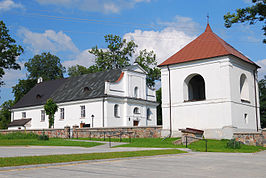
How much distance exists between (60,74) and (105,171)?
69165 millimetres

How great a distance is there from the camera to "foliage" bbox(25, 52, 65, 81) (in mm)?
74938

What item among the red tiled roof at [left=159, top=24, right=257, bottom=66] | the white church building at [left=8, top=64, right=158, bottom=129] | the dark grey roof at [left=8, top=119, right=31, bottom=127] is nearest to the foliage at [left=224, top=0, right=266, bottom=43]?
the red tiled roof at [left=159, top=24, right=257, bottom=66]

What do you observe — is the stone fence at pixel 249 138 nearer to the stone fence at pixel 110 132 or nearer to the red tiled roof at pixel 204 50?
the red tiled roof at pixel 204 50

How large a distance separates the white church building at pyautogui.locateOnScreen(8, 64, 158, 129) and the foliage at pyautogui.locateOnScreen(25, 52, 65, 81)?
2118cm

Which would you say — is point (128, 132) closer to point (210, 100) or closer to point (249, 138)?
point (210, 100)

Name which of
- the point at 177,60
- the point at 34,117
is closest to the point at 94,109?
the point at 34,117

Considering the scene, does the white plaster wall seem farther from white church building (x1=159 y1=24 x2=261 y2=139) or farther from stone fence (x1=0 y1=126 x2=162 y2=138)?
stone fence (x1=0 y1=126 x2=162 y2=138)

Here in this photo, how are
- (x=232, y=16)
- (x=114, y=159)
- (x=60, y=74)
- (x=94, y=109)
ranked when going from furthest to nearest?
A: (x=60, y=74), (x=94, y=109), (x=232, y=16), (x=114, y=159)

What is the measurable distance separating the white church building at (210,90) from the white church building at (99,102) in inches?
551

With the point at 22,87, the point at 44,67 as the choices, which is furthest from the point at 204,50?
the point at 44,67

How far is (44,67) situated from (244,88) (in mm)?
53676

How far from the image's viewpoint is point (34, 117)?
52.2 metres

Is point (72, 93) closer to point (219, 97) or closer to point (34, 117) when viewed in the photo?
point (34, 117)

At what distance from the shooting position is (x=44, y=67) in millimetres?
75562
